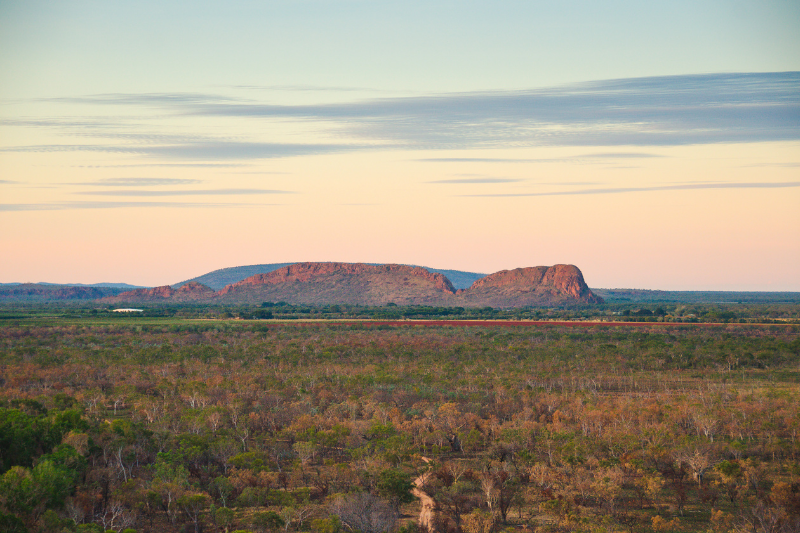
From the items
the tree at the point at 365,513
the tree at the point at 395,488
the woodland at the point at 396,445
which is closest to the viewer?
the tree at the point at 365,513

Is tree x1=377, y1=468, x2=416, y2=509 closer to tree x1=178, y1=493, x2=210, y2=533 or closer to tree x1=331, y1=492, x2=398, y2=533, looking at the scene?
tree x1=331, y1=492, x2=398, y2=533

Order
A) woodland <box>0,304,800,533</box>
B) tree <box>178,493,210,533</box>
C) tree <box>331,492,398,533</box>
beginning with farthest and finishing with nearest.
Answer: tree <box>178,493,210,533</box>
woodland <box>0,304,800,533</box>
tree <box>331,492,398,533</box>

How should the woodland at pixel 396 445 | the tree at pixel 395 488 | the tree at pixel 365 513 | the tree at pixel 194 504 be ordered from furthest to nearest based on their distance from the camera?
the tree at pixel 395 488, the tree at pixel 194 504, the woodland at pixel 396 445, the tree at pixel 365 513

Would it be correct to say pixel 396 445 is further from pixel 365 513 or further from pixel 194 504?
pixel 194 504

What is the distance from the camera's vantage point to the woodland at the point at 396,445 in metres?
28.2

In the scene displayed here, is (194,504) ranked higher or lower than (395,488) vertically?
lower

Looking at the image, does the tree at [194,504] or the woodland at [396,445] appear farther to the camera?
the tree at [194,504]

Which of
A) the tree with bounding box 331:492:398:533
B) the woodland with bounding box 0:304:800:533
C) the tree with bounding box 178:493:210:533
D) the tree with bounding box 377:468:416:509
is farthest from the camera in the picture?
the tree with bounding box 377:468:416:509

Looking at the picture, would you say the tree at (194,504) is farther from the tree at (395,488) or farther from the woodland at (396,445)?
the tree at (395,488)

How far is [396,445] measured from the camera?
37219 millimetres

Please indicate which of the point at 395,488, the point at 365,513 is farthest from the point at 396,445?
the point at 365,513

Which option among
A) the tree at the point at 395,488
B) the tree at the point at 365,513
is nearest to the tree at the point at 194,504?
the tree at the point at 365,513

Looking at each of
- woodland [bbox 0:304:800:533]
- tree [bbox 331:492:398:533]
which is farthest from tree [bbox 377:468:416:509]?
tree [bbox 331:492:398:533]

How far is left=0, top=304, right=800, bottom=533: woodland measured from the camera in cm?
2823
